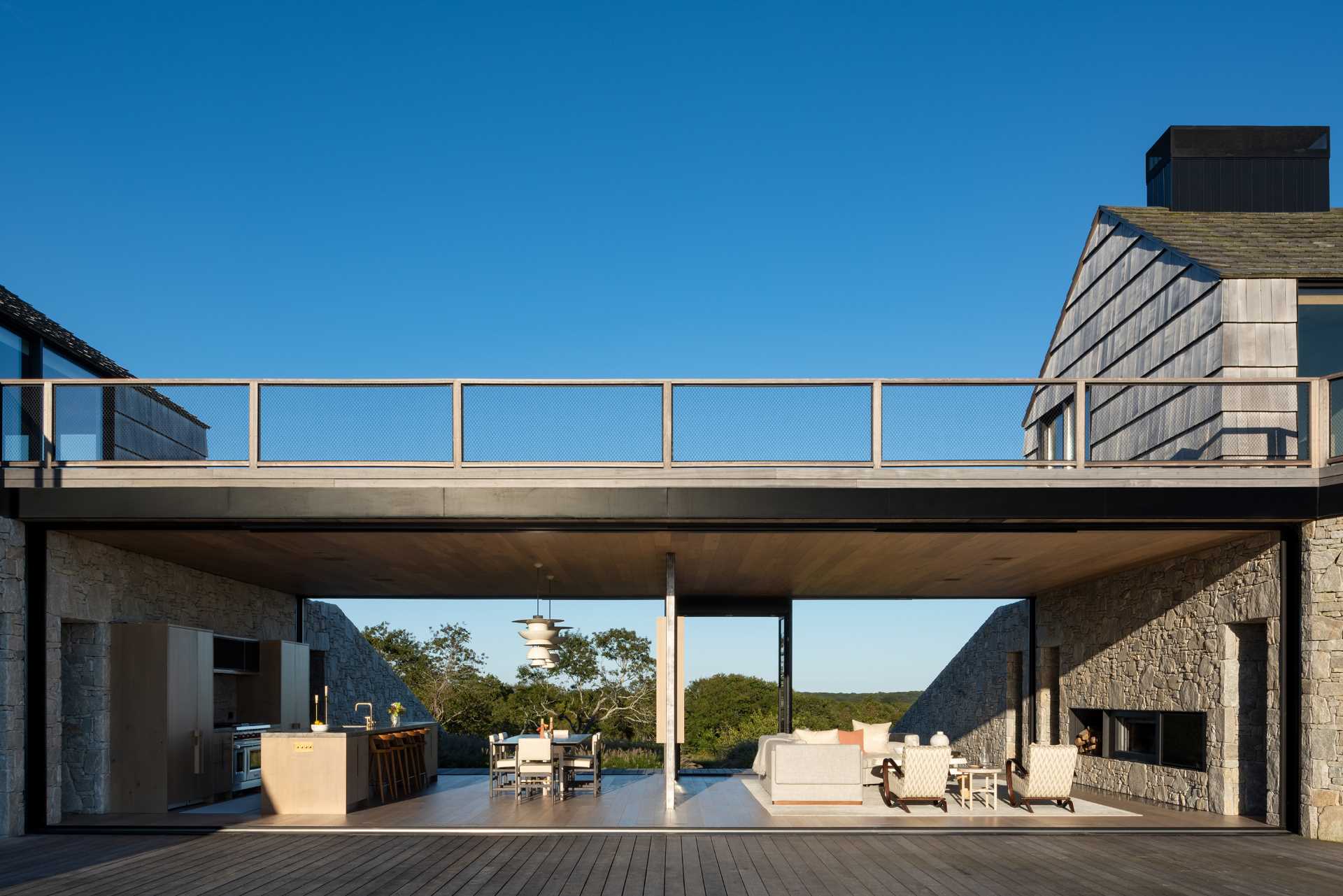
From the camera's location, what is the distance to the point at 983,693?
57.4 ft

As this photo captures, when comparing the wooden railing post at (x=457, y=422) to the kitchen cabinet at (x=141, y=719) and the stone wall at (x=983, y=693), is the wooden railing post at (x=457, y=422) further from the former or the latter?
the stone wall at (x=983, y=693)

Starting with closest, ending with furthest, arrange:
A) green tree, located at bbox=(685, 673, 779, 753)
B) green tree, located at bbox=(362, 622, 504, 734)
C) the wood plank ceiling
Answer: the wood plank ceiling
green tree, located at bbox=(685, 673, 779, 753)
green tree, located at bbox=(362, 622, 504, 734)

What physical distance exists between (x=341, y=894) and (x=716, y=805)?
4992 mm

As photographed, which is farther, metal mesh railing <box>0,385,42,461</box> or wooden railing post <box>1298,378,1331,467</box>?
metal mesh railing <box>0,385,42,461</box>

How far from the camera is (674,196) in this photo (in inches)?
1142

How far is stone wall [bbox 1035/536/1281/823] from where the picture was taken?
9.45m

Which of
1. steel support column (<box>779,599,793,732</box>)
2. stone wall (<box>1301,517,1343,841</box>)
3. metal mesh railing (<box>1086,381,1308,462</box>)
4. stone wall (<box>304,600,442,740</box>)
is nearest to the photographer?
stone wall (<box>1301,517,1343,841</box>)

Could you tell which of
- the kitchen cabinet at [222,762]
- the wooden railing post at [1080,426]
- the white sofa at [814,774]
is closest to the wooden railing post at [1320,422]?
the wooden railing post at [1080,426]

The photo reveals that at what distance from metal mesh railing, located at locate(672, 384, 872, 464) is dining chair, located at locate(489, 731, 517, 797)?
15.5 ft

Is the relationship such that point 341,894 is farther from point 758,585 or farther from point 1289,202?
point 1289,202

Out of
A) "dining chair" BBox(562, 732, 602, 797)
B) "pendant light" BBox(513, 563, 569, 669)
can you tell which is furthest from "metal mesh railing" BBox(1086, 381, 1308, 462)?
"dining chair" BBox(562, 732, 602, 797)

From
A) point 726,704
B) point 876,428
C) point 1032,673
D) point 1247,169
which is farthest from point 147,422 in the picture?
point 1247,169

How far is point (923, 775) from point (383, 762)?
5.64 meters

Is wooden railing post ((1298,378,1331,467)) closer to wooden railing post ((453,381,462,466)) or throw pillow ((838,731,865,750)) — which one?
throw pillow ((838,731,865,750))
